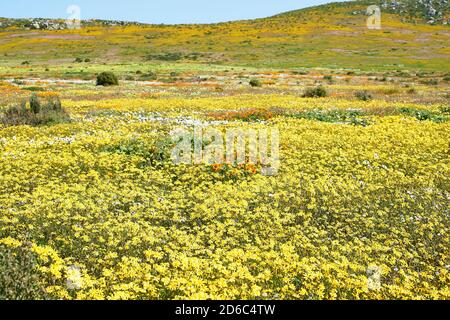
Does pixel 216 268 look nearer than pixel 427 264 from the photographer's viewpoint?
Yes

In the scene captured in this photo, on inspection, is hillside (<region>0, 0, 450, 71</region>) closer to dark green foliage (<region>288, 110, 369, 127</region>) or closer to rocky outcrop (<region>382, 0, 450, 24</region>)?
rocky outcrop (<region>382, 0, 450, 24</region>)

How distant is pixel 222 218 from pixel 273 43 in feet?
367

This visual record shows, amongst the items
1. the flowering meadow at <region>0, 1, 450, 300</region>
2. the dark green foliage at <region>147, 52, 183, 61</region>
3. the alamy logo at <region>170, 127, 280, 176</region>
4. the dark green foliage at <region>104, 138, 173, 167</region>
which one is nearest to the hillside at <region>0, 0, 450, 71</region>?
the dark green foliage at <region>147, 52, 183, 61</region>

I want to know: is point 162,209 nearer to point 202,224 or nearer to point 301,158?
point 202,224

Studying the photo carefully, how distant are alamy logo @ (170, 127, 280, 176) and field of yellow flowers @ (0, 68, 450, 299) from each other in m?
0.51

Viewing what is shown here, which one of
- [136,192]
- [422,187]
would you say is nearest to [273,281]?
[136,192]

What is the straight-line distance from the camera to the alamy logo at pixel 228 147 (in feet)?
50.1

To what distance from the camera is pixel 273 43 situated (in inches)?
4616

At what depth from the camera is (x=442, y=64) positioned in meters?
80.6

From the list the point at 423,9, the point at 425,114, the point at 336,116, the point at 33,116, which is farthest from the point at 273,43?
the point at 33,116

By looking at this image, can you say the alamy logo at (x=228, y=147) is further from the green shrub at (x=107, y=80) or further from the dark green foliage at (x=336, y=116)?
the green shrub at (x=107, y=80)

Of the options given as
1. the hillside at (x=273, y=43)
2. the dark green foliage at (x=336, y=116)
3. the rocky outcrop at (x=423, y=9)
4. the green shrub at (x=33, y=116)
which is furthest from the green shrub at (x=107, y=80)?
the rocky outcrop at (x=423, y=9)

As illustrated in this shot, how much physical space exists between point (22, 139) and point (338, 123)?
48.9 feet

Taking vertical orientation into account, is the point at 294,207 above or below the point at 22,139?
below
